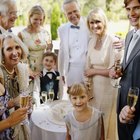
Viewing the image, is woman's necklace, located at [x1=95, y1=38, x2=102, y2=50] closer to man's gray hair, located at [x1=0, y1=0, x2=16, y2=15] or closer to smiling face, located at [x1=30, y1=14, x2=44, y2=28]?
smiling face, located at [x1=30, y1=14, x2=44, y2=28]

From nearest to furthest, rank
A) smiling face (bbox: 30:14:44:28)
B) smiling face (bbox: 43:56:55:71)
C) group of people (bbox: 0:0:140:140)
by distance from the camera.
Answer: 1. group of people (bbox: 0:0:140:140)
2. smiling face (bbox: 43:56:55:71)
3. smiling face (bbox: 30:14:44:28)

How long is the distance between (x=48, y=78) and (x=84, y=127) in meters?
1.23

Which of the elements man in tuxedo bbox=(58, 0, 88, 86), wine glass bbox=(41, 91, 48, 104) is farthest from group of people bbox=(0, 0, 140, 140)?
wine glass bbox=(41, 91, 48, 104)

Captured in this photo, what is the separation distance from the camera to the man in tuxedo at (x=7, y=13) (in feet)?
10.1

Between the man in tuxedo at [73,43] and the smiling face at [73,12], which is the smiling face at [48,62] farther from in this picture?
the smiling face at [73,12]

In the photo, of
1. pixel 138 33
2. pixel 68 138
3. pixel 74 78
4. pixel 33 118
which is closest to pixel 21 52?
pixel 33 118

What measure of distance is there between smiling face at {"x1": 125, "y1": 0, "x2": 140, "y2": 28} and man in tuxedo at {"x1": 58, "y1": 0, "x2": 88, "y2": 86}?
120 cm

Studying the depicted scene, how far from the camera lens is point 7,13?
311 cm

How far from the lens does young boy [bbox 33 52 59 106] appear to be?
11.2 feet

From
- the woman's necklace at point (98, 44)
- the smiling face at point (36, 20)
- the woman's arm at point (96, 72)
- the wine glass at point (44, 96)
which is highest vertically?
the smiling face at point (36, 20)

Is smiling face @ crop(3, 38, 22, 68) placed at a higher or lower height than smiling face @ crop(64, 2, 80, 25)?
lower

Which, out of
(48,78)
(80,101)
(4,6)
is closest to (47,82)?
(48,78)

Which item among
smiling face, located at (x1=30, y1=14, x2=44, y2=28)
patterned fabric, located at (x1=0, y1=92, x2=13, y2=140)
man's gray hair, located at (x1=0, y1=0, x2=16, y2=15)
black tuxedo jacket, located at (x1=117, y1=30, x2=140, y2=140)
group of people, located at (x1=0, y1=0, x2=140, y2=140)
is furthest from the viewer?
smiling face, located at (x1=30, y1=14, x2=44, y2=28)

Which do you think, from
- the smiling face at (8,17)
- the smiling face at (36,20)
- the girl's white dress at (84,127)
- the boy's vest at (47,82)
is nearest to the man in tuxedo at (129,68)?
the girl's white dress at (84,127)
